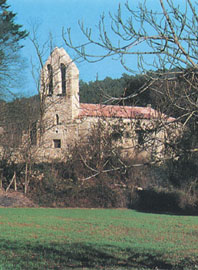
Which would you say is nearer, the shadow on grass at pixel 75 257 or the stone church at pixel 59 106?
the shadow on grass at pixel 75 257

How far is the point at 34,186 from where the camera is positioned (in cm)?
2661

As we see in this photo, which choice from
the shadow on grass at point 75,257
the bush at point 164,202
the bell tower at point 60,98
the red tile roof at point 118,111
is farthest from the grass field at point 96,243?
the bell tower at point 60,98

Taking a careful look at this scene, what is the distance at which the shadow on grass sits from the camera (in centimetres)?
816

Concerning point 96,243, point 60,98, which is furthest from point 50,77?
point 96,243

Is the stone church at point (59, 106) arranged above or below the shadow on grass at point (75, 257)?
above

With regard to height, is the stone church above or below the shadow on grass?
above

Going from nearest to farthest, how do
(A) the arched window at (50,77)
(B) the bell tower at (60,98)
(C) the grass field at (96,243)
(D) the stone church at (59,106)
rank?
(C) the grass field at (96,243) → (A) the arched window at (50,77) → (D) the stone church at (59,106) → (B) the bell tower at (60,98)

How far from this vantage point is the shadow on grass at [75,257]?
816 cm

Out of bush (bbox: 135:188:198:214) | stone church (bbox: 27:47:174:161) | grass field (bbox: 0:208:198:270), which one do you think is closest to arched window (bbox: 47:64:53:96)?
stone church (bbox: 27:47:174:161)

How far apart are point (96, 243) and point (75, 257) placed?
8.37ft

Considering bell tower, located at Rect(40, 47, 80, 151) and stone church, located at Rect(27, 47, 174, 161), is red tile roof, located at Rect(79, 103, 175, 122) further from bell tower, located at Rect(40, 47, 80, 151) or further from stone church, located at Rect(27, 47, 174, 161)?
bell tower, located at Rect(40, 47, 80, 151)

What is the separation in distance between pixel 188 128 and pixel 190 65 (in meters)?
1.84

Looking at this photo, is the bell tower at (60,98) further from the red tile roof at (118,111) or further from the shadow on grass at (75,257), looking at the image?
the red tile roof at (118,111)

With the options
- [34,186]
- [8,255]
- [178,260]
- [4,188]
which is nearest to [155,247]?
[178,260]
